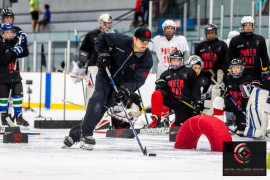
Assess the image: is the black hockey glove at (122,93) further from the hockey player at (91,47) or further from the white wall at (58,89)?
the white wall at (58,89)

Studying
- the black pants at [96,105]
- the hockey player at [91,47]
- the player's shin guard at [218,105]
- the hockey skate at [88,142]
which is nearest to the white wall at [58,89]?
the hockey player at [91,47]

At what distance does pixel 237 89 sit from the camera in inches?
182

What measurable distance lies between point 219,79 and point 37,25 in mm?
9240

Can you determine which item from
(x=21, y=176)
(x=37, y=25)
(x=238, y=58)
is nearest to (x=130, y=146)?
(x=21, y=176)

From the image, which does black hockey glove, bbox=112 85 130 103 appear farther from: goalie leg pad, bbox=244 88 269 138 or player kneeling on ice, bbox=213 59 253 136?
player kneeling on ice, bbox=213 59 253 136

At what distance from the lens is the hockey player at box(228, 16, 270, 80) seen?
4797 mm

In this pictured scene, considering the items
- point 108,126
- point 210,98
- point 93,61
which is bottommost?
point 108,126

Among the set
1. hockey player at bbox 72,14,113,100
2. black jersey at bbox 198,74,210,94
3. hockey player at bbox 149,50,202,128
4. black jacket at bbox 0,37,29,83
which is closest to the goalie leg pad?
hockey player at bbox 149,50,202,128

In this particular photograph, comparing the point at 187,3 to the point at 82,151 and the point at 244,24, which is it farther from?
the point at 82,151

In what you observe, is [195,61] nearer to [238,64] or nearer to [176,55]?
[176,55]

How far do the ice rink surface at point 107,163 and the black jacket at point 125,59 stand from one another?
547 millimetres

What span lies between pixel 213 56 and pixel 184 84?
0.62 meters

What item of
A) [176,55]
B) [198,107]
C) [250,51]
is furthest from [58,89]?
[250,51]

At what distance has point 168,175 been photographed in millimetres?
2096
